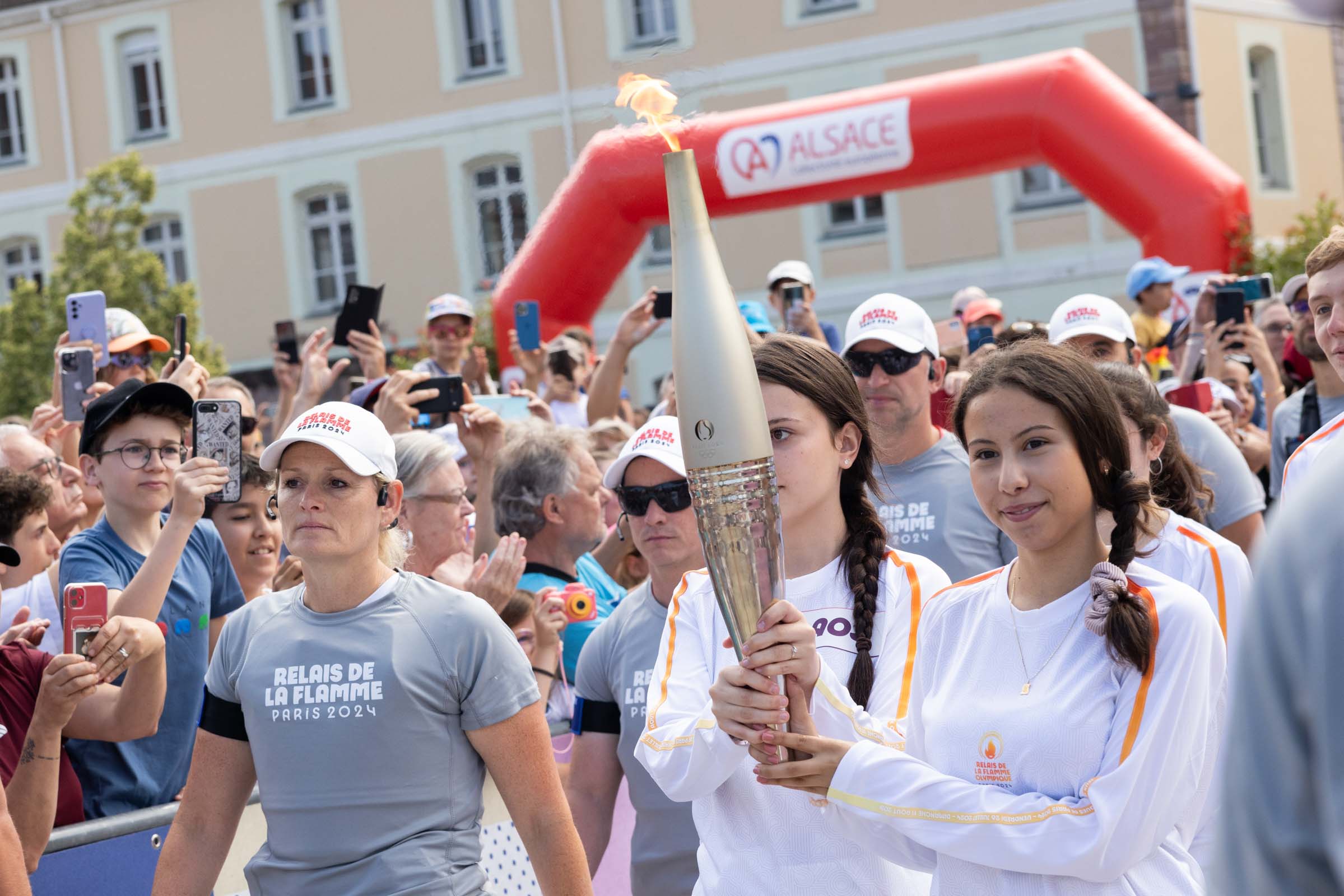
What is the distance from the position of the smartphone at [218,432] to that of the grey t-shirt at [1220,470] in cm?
279

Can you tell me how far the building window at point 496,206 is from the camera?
2214 cm

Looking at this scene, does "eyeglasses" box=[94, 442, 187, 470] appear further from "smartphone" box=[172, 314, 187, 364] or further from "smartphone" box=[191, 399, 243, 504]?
"smartphone" box=[172, 314, 187, 364]

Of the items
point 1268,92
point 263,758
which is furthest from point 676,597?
point 1268,92

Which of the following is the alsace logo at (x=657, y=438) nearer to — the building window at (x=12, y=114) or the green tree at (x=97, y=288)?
the green tree at (x=97, y=288)

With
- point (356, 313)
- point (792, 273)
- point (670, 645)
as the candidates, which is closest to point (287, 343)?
point (356, 313)

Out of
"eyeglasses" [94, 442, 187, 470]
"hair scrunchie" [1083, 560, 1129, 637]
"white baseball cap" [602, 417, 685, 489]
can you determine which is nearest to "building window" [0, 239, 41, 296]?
"eyeglasses" [94, 442, 187, 470]

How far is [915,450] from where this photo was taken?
4.75 meters

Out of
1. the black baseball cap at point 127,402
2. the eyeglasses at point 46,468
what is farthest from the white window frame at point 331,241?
the black baseball cap at point 127,402

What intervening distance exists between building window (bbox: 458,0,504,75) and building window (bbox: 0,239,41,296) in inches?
316

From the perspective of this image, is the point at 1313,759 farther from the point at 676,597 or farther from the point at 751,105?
the point at 751,105

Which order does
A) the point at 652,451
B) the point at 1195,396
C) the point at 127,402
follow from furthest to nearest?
the point at 1195,396, the point at 127,402, the point at 652,451

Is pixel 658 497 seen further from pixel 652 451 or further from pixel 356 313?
pixel 356 313

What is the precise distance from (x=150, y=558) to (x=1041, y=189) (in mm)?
16628

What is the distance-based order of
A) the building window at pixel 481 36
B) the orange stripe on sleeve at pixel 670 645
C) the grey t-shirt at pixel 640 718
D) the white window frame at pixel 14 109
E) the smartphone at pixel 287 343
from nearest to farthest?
1. the orange stripe on sleeve at pixel 670 645
2. the grey t-shirt at pixel 640 718
3. the smartphone at pixel 287 343
4. the building window at pixel 481 36
5. the white window frame at pixel 14 109
